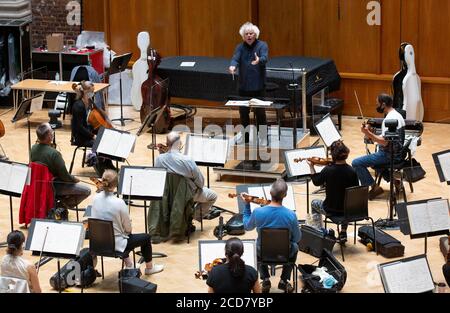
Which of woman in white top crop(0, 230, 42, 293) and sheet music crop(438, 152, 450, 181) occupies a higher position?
sheet music crop(438, 152, 450, 181)

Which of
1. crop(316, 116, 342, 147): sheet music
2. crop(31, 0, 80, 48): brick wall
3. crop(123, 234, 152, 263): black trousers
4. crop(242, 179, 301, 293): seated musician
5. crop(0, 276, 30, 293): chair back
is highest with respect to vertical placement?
crop(31, 0, 80, 48): brick wall

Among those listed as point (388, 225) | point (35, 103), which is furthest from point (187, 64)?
point (388, 225)

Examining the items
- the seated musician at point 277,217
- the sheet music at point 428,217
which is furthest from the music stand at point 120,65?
the sheet music at point 428,217

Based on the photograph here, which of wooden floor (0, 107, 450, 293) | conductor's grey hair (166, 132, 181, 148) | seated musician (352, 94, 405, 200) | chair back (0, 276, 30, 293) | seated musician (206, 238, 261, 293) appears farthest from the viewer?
seated musician (352, 94, 405, 200)

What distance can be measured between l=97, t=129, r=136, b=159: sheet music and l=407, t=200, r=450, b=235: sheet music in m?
3.65

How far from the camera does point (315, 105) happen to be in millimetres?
14633

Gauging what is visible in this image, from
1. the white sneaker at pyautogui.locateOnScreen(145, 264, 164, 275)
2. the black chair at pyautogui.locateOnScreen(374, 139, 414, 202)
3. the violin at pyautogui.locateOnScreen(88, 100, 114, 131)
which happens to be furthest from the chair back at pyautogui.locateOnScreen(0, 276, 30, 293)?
the black chair at pyautogui.locateOnScreen(374, 139, 414, 202)

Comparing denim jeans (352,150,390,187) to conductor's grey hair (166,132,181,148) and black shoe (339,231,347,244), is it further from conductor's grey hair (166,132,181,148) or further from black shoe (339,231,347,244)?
conductor's grey hair (166,132,181,148)

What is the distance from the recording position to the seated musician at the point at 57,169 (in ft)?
36.8

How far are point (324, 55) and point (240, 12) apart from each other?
1.47 m

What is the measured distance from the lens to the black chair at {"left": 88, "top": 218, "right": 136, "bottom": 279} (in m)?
9.53

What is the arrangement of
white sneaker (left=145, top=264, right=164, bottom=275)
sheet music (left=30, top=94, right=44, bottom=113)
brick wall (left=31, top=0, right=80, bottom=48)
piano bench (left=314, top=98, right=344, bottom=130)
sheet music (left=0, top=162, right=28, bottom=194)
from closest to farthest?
white sneaker (left=145, top=264, right=164, bottom=275) < sheet music (left=0, top=162, right=28, bottom=194) < sheet music (left=30, top=94, right=44, bottom=113) < piano bench (left=314, top=98, right=344, bottom=130) < brick wall (left=31, top=0, right=80, bottom=48)

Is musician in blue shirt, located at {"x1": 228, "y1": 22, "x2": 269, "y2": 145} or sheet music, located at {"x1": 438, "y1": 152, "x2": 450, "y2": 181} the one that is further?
musician in blue shirt, located at {"x1": 228, "y1": 22, "x2": 269, "y2": 145}

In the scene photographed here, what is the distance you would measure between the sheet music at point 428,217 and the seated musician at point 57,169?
3767mm
